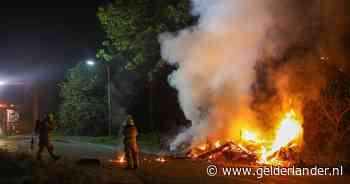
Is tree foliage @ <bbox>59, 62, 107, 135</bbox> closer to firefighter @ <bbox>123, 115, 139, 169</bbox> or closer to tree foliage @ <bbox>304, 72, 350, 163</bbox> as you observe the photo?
tree foliage @ <bbox>304, 72, 350, 163</bbox>

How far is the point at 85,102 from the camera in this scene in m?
40.1

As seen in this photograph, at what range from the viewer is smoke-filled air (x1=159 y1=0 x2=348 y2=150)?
20547mm

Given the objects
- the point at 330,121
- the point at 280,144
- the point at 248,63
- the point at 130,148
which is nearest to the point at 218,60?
the point at 248,63

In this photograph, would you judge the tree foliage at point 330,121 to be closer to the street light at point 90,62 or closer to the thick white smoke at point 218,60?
the thick white smoke at point 218,60

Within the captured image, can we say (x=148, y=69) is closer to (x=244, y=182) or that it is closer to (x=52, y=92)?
(x=244, y=182)

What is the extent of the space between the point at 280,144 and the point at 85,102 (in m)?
23.9

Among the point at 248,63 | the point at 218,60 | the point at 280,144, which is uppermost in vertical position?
Answer: the point at 218,60

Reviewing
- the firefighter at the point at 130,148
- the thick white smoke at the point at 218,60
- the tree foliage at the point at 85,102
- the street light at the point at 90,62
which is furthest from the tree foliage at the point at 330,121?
the tree foliage at the point at 85,102

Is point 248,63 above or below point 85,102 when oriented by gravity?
above

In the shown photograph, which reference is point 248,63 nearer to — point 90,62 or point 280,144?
point 280,144

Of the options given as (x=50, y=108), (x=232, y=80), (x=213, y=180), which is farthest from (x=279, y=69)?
(x=50, y=108)

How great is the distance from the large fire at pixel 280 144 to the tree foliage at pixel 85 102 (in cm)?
2041

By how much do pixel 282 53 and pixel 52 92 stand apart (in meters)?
36.8

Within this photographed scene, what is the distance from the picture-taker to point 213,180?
13.5 metres
